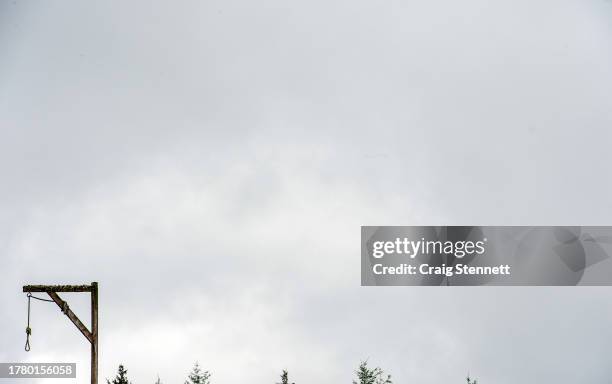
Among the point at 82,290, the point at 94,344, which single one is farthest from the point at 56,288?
the point at 94,344

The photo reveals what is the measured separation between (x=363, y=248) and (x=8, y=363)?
1638 centimetres

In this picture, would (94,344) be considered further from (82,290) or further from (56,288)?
(56,288)

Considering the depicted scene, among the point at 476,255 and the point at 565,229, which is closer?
the point at 476,255

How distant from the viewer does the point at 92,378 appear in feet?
60.3

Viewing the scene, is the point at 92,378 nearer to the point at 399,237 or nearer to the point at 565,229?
the point at 399,237

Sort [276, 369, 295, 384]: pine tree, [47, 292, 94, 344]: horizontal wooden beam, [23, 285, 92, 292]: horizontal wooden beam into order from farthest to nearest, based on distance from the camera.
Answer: [276, 369, 295, 384]: pine tree
[47, 292, 94, 344]: horizontal wooden beam
[23, 285, 92, 292]: horizontal wooden beam

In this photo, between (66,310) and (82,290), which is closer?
(82,290)

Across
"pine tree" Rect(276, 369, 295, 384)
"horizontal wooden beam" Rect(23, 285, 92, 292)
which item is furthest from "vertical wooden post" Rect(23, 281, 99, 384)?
"pine tree" Rect(276, 369, 295, 384)

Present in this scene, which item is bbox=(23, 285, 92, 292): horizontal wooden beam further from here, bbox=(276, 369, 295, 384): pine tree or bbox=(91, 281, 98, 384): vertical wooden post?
bbox=(276, 369, 295, 384): pine tree

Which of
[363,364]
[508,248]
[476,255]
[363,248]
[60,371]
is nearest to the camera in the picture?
[60,371]

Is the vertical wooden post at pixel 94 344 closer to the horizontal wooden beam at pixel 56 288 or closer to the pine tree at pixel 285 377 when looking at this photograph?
the horizontal wooden beam at pixel 56 288

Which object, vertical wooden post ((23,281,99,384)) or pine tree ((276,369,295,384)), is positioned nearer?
vertical wooden post ((23,281,99,384))

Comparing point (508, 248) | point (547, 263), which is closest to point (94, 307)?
point (508, 248)

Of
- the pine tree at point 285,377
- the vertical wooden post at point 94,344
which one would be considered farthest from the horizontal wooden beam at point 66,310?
the pine tree at point 285,377
